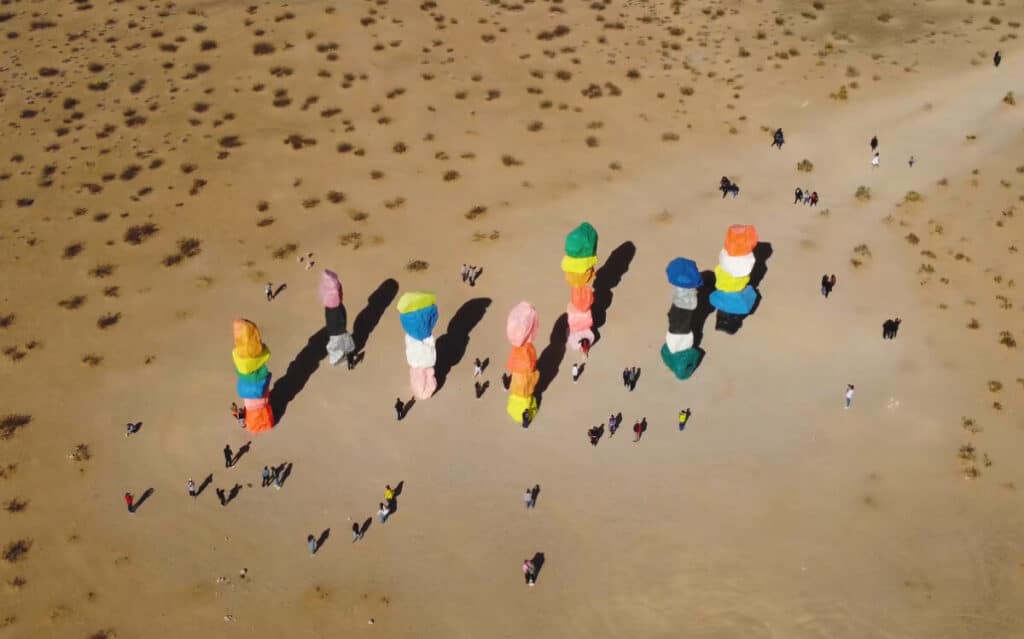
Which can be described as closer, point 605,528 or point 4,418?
point 605,528

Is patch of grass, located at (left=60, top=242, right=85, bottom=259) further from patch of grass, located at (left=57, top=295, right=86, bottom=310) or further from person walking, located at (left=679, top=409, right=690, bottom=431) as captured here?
person walking, located at (left=679, top=409, right=690, bottom=431)

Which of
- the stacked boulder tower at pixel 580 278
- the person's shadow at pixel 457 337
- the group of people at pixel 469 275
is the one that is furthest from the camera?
the group of people at pixel 469 275

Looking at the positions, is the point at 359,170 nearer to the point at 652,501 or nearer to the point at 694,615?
the point at 652,501

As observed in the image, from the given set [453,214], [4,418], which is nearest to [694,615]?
[453,214]

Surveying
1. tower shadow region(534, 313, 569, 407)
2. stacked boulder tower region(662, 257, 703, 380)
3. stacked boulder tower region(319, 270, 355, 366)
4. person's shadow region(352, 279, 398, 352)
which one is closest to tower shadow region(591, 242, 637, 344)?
tower shadow region(534, 313, 569, 407)

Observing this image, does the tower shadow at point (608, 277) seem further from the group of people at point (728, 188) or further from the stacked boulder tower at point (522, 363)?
the group of people at point (728, 188)

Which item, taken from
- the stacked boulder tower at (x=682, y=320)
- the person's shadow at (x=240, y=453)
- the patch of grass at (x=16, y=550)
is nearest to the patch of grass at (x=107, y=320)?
the person's shadow at (x=240, y=453)
